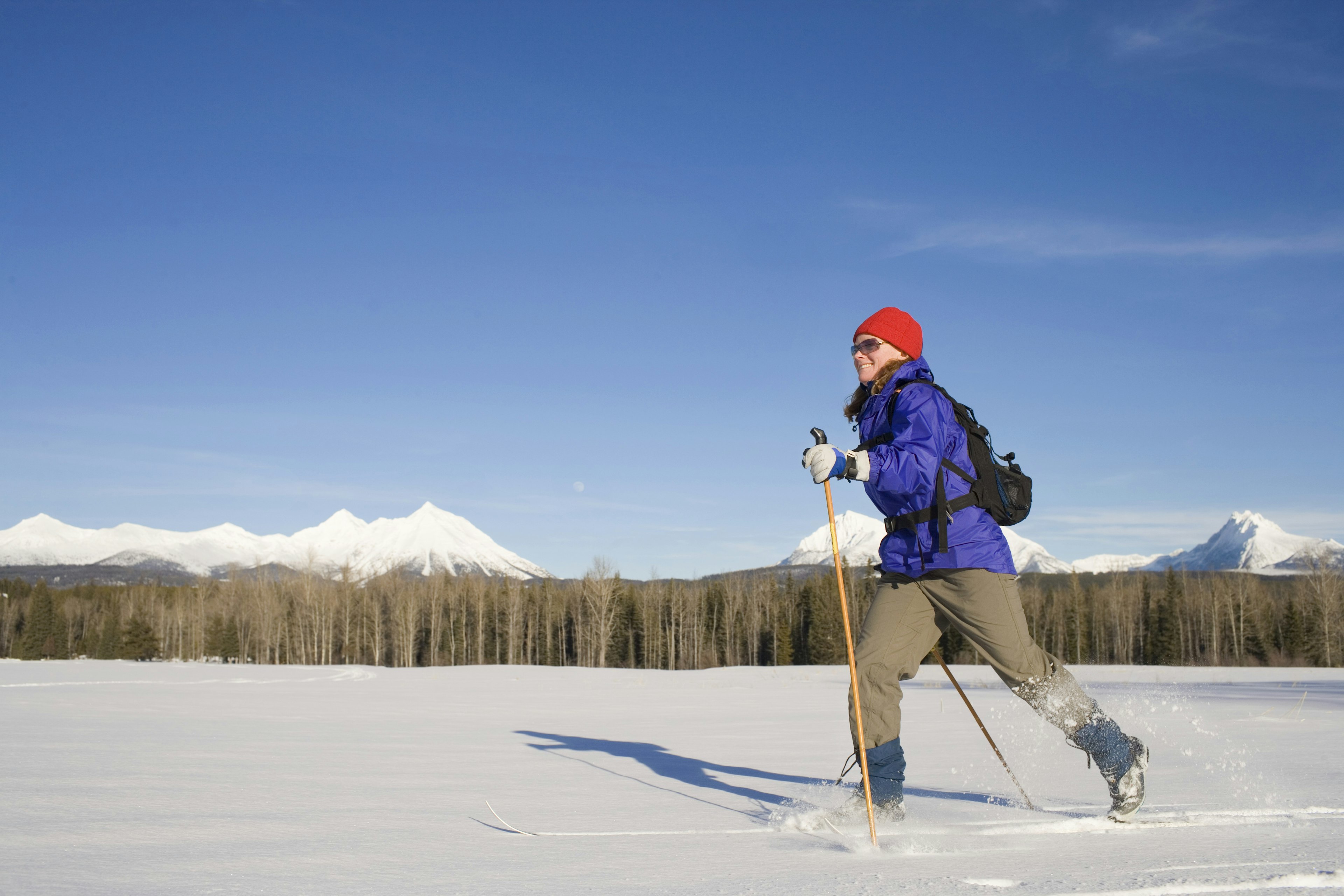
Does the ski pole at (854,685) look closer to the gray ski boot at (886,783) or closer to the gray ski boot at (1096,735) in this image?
the gray ski boot at (886,783)

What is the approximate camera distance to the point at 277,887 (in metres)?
2.53

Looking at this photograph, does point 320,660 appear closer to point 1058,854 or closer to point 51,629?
point 51,629

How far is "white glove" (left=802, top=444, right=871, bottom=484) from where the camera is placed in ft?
11.2

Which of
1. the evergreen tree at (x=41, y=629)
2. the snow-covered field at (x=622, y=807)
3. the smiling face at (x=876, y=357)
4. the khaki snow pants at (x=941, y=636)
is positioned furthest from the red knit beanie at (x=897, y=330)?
the evergreen tree at (x=41, y=629)

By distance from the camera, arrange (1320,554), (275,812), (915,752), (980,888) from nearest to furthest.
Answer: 1. (980,888)
2. (275,812)
3. (915,752)
4. (1320,554)

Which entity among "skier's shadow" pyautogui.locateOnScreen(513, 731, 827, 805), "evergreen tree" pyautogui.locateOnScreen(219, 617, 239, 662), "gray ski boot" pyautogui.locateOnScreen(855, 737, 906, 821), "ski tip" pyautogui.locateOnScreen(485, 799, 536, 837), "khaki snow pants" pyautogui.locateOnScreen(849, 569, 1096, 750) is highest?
"khaki snow pants" pyautogui.locateOnScreen(849, 569, 1096, 750)

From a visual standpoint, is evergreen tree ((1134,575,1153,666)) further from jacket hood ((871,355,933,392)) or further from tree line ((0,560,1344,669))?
jacket hood ((871,355,933,392))

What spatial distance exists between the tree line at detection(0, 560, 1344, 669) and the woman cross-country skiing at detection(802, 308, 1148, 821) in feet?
207

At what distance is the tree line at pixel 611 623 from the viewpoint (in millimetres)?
68000

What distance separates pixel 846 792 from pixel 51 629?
9774 cm

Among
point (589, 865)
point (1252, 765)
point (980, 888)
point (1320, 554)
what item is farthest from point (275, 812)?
point (1320, 554)

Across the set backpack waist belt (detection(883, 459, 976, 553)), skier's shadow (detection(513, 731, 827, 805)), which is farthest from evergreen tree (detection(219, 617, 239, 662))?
backpack waist belt (detection(883, 459, 976, 553))

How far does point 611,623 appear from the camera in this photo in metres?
72.6

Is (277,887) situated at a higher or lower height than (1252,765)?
higher
